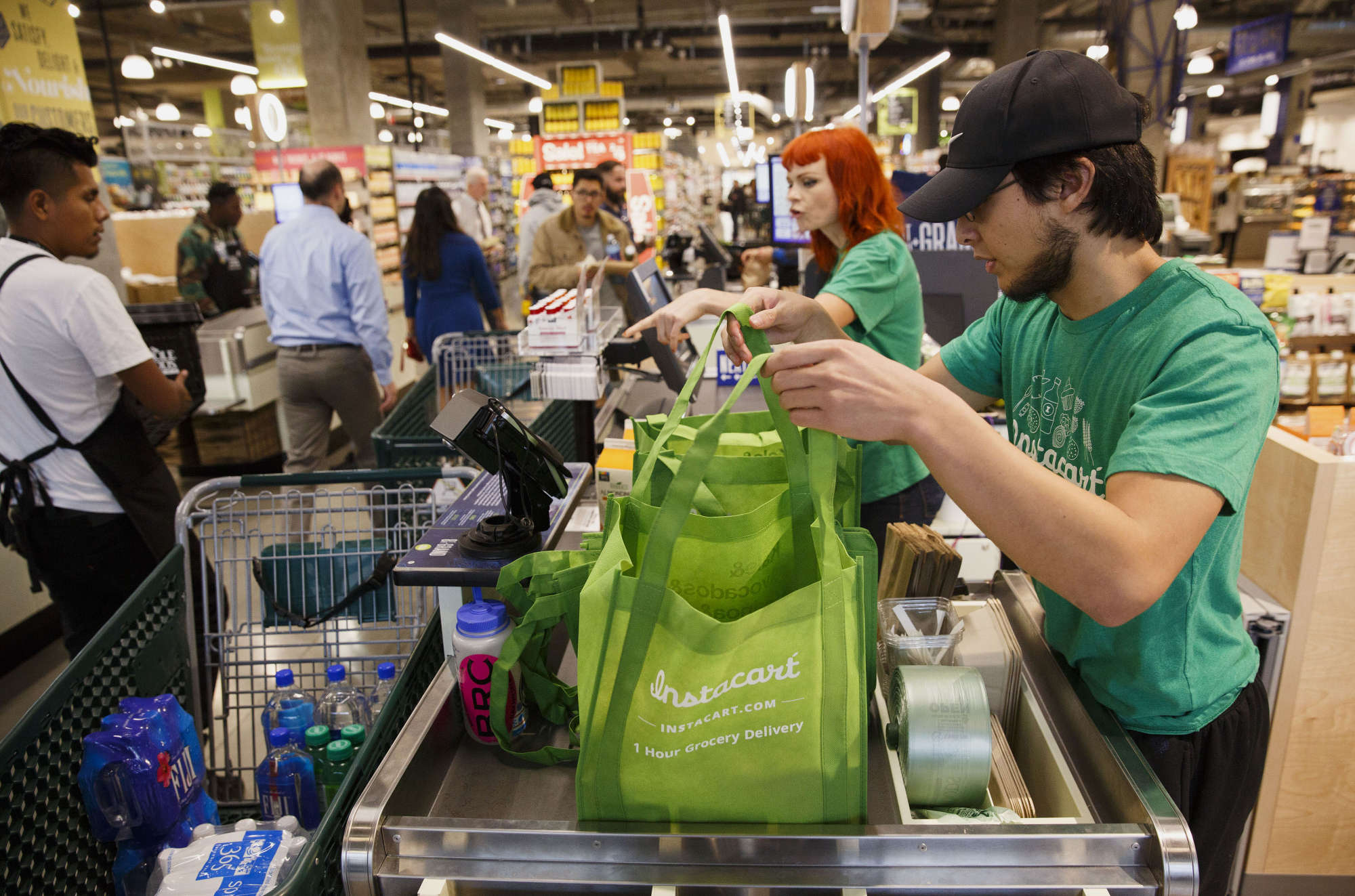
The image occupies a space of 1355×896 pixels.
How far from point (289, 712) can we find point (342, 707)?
13 cm

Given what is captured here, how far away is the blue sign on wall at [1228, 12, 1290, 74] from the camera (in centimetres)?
1269

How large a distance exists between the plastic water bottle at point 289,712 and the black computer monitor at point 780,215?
4438 mm

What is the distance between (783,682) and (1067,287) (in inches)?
28.1

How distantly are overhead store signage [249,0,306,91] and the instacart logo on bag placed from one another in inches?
489

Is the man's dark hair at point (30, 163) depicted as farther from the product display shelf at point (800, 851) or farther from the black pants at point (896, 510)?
the black pants at point (896, 510)

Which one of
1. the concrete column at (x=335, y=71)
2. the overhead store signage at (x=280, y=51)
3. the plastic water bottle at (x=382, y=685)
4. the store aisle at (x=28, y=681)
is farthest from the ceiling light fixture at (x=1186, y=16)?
the store aisle at (x=28, y=681)

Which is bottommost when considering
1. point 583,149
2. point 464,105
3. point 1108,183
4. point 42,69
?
point 1108,183

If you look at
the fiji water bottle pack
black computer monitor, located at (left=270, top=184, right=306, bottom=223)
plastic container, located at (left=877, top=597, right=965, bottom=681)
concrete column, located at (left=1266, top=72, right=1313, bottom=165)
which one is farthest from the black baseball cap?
concrete column, located at (left=1266, top=72, right=1313, bottom=165)

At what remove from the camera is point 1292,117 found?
76.0 feet

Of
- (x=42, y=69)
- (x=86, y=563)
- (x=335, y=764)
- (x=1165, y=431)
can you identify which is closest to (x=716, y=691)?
(x=1165, y=431)

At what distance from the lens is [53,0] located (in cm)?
455

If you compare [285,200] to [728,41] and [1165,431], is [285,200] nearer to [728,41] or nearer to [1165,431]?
[728,41]

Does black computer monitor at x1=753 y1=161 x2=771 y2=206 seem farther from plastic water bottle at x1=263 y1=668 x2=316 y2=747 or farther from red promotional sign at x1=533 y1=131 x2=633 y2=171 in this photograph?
plastic water bottle at x1=263 y1=668 x2=316 y2=747

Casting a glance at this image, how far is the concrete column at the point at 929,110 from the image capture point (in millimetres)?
21703
